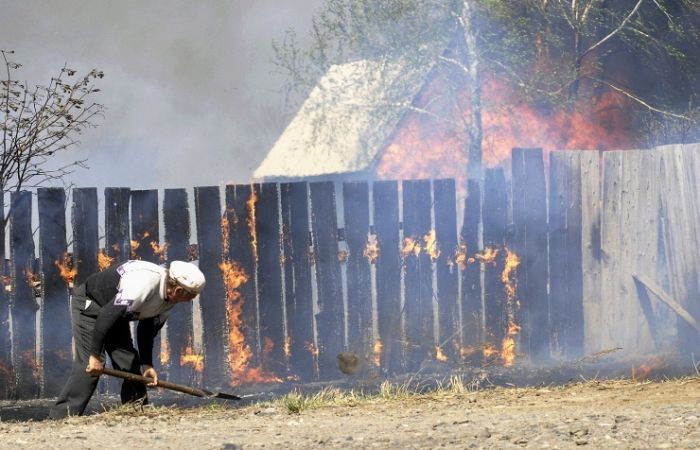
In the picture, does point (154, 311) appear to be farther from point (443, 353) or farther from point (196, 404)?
point (443, 353)

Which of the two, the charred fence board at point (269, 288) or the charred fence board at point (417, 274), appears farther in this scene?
the charred fence board at point (417, 274)

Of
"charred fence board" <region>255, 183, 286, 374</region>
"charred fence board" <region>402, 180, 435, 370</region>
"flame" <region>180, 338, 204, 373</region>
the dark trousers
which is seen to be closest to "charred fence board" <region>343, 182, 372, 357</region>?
"charred fence board" <region>402, 180, 435, 370</region>

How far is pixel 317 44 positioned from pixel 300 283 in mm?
13506

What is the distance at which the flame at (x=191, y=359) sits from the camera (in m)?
9.64

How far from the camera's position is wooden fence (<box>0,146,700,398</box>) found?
9.34 meters

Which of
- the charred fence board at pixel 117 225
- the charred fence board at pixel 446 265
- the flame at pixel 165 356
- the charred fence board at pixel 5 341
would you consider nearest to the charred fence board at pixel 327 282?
the charred fence board at pixel 446 265

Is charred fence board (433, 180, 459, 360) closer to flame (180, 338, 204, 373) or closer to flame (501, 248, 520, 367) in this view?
flame (501, 248, 520, 367)

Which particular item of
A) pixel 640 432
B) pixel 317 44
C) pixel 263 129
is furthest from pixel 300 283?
pixel 263 129

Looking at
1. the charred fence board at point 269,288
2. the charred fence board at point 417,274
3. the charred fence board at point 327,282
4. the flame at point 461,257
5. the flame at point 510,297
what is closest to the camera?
the charred fence board at point 269,288

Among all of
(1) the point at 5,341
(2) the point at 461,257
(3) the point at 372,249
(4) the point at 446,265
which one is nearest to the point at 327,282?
(3) the point at 372,249

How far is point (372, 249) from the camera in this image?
33.5 feet

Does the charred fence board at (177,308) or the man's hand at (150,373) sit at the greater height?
the charred fence board at (177,308)

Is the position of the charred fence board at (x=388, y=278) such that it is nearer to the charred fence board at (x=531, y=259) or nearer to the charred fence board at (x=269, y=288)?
the charred fence board at (x=269, y=288)

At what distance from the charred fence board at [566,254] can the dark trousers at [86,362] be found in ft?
15.0
